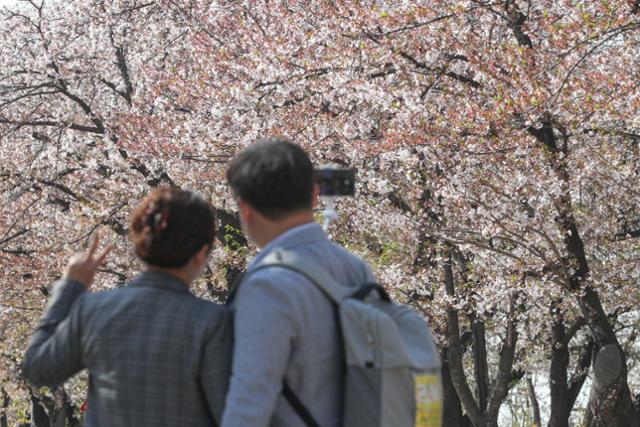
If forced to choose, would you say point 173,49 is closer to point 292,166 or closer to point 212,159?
point 212,159

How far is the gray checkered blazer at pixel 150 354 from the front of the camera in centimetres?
260

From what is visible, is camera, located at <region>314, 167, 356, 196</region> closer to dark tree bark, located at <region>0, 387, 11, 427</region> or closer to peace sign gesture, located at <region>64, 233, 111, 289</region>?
peace sign gesture, located at <region>64, 233, 111, 289</region>

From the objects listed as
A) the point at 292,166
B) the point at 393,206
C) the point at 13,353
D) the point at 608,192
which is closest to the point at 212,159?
the point at 393,206

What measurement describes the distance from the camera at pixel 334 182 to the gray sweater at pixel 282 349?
236 mm

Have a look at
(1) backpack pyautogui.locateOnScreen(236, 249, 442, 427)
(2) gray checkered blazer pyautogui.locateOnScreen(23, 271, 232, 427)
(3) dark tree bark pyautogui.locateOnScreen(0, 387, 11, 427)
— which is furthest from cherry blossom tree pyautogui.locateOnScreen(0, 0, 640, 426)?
(3) dark tree bark pyautogui.locateOnScreen(0, 387, 11, 427)

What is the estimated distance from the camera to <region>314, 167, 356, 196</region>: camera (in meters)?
2.85

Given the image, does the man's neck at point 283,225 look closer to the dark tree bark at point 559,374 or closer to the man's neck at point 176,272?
the man's neck at point 176,272

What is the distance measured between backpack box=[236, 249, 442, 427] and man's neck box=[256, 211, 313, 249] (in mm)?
98

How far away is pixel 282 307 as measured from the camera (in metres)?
2.46

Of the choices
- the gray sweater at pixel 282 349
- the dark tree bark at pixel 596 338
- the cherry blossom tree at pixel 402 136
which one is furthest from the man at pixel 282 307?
the dark tree bark at pixel 596 338

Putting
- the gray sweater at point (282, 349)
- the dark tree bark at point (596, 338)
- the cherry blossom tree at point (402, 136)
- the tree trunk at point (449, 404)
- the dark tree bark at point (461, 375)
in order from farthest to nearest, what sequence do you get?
the tree trunk at point (449, 404), the dark tree bark at point (461, 375), the dark tree bark at point (596, 338), the cherry blossom tree at point (402, 136), the gray sweater at point (282, 349)

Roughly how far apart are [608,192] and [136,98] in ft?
19.9

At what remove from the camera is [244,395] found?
2.43m

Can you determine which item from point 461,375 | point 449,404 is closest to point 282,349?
point 461,375
